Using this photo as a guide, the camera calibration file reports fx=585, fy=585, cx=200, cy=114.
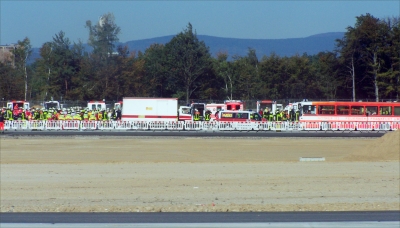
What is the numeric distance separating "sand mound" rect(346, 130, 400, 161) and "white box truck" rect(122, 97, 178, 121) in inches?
774

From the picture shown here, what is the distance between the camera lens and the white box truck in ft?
146

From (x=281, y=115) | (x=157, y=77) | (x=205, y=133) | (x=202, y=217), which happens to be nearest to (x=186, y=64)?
(x=157, y=77)

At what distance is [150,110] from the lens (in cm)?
4475

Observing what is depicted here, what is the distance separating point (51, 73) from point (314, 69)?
108 ft

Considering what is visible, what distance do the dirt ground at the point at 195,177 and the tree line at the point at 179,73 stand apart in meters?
33.4

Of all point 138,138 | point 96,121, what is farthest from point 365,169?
point 96,121

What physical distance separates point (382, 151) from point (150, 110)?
21694 mm

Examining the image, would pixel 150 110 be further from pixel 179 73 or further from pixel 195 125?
pixel 179 73

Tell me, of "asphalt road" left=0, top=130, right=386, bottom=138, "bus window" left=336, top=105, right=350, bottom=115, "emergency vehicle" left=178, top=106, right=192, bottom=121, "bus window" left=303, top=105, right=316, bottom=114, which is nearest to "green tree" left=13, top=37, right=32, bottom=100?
"emergency vehicle" left=178, top=106, right=192, bottom=121

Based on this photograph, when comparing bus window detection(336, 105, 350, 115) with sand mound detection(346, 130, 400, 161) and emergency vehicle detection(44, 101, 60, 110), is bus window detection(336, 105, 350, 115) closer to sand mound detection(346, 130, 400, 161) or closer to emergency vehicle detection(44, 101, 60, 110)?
sand mound detection(346, 130, 400, 161)

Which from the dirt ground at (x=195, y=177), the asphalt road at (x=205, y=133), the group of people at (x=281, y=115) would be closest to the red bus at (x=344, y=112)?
the group of people at (x=281, y=115)

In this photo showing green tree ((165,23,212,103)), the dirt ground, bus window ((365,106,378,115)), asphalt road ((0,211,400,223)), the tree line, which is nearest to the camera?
asphalt road ((0,211,400,223))

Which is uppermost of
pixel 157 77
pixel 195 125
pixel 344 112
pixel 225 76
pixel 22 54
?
pixel 22 54

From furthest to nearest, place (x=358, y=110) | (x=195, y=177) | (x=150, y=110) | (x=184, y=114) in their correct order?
(x=184, y=114)
(x=358, y=110)
(x=150, y=110)
(x=195, y=177)
